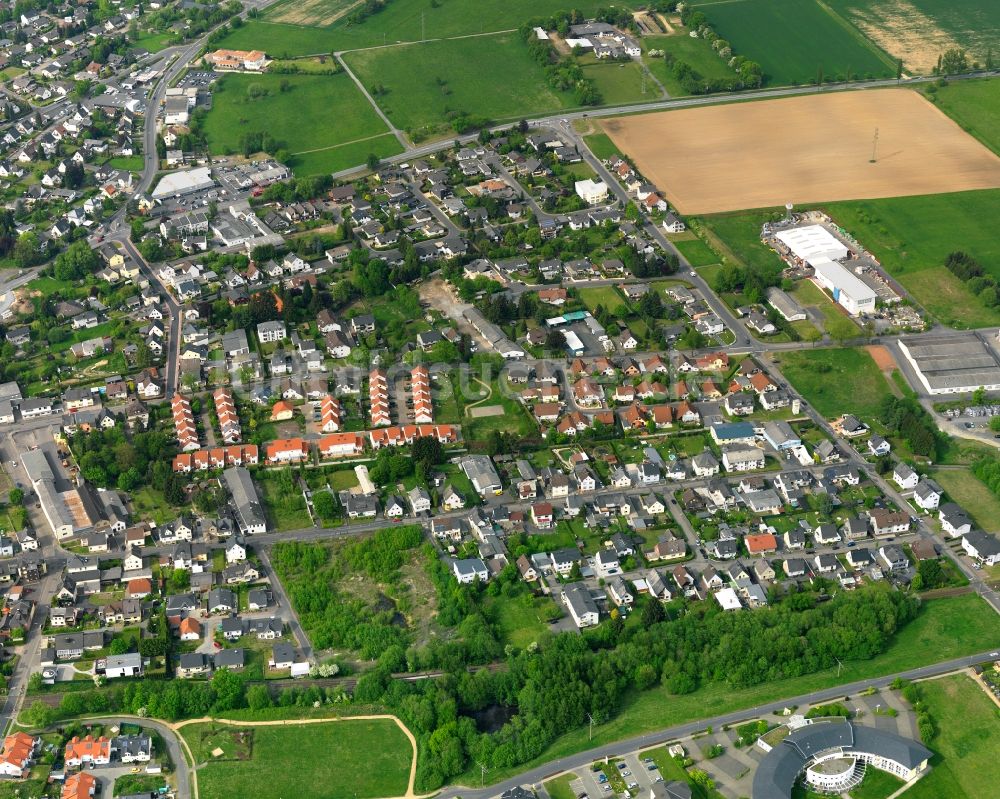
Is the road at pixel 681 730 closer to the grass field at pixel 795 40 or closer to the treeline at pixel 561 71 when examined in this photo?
the treeline at pixel 561 71

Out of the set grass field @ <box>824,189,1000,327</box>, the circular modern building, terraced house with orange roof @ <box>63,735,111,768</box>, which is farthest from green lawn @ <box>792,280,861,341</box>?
terraced house with orange roof @ <box>63,735,111,768</box>

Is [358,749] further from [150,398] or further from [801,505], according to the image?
[150,398]

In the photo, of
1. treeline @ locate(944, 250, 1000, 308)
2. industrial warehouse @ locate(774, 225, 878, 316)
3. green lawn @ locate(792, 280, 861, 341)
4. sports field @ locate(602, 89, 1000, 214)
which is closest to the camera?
green lawn @ locate(792, 280, 861, 341)

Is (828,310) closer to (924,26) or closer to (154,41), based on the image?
(924,26)

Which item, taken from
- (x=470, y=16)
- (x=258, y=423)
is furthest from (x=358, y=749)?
(x=470, y=16)

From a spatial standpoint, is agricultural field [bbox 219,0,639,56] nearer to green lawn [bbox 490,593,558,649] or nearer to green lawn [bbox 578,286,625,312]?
green lawn [bbox 578,286,625,312]

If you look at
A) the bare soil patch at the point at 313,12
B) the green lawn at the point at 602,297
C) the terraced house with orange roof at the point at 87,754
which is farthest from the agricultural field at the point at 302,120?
the terraced house with orange roof at the point at 87,754
